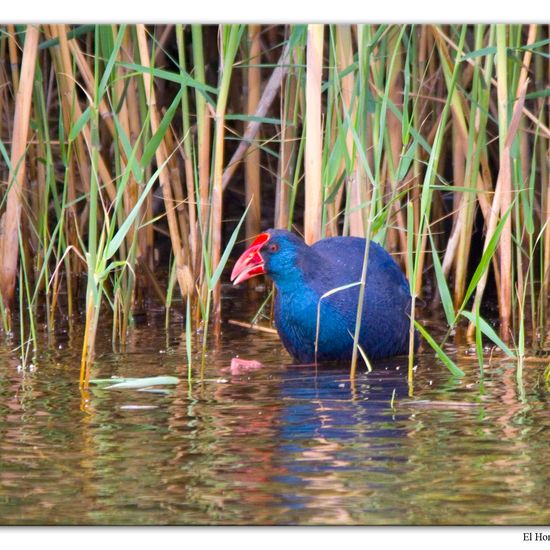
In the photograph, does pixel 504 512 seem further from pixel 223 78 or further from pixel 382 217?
pixel 223 78

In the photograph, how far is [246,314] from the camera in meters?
5.51

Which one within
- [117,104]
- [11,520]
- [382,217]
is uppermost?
[117,104]

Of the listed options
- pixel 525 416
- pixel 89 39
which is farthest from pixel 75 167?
pixel 525 416

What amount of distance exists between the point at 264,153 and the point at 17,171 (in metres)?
1.53

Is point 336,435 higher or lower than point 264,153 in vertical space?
lower

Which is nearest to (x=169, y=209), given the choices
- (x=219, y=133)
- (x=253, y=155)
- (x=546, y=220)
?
(x=219, y=133)

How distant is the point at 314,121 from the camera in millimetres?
4504

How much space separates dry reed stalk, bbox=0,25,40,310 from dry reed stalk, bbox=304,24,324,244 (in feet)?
2.94

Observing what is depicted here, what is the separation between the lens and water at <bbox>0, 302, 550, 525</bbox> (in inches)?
120

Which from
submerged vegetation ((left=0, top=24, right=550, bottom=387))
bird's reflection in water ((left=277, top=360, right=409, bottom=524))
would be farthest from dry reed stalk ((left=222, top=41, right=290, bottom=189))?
bird's reflection in water ((left=277, top=360, right=409, bottom=524))

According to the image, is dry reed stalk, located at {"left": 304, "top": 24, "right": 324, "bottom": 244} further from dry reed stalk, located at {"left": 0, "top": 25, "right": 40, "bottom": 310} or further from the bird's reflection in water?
dry reed stalk, located at {"left": 0, "top": 25, "right": 40, "bottom": 310}

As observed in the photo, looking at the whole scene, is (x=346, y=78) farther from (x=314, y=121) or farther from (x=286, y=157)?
(x=286, y=157)

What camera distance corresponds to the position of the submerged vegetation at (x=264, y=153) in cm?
430
